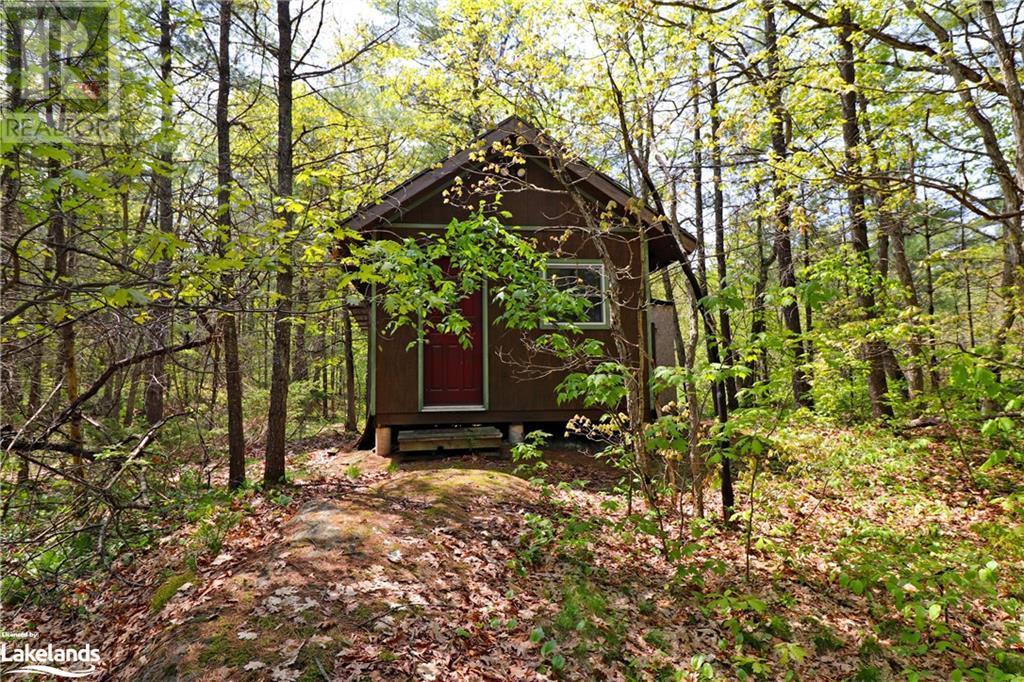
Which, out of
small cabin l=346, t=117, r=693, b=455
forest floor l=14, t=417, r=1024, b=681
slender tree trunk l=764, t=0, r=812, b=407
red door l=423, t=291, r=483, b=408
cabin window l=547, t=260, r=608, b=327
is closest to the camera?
forest floor l=14, t=417, r=1024, b=681

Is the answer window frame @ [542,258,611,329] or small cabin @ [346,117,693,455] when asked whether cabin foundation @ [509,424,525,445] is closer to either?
small cabin @ [346,117,693,455]

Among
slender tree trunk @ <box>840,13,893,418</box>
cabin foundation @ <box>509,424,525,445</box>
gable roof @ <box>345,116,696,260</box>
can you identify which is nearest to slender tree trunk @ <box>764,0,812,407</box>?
slender tree trunk @ <box>840,13,893,418</box>

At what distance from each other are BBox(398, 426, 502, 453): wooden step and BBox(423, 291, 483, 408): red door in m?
0.58

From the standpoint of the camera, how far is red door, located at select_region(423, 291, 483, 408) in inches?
358

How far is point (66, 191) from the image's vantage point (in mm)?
3723

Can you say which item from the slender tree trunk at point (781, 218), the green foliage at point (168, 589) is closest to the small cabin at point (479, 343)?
the slender tree trunk at point (781, 218)

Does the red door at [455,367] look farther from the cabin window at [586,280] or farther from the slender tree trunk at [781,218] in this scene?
the slender tree trunk at [781,218]

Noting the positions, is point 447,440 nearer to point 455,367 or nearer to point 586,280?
point 455,367

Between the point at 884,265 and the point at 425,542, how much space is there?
13529 mm

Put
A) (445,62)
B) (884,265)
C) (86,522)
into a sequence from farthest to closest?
(884,265)
(445,62)
(86,522)

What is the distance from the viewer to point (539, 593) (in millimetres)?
4152

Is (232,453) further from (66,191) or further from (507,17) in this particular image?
(507,17)

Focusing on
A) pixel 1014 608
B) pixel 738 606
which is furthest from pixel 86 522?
pixel 1014 608

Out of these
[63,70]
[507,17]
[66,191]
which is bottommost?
[66,191]
